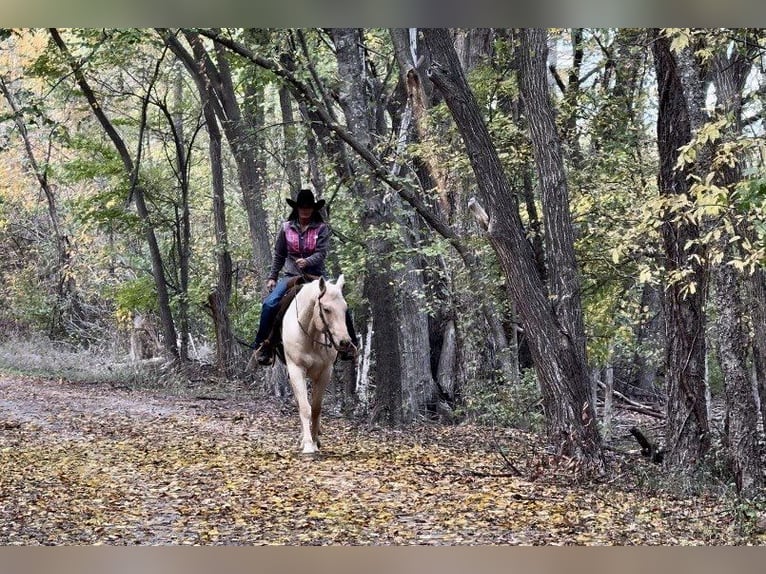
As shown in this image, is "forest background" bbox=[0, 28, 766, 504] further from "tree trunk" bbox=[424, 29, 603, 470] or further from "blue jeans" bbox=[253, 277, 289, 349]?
"blue jeans" bbox=[253, 277, 289, 349]

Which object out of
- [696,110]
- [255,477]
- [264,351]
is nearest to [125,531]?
Answer: [255,477]

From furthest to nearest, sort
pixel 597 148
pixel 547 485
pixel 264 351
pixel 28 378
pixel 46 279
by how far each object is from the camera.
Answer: pixel 46 279 → pixel 28 378 → pixel 597 148 → pixel 264 351 → pixel 547 485

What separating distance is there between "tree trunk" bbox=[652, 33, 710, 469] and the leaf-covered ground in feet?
1.67

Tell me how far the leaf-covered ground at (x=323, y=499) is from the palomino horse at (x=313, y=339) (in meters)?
0.35

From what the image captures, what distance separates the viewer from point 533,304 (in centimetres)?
634

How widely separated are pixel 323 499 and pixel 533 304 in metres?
1.79

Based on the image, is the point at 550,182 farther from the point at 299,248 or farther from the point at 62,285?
the point at 62,285

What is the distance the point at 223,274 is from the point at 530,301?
779 cm

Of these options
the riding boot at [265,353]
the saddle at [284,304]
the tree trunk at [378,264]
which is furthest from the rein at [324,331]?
the tree trunk at [378,264]

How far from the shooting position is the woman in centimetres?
697

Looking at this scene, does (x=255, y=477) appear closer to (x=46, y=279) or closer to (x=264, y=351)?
(x=264, y=351)

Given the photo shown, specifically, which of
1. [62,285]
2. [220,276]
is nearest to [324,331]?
[220,276]

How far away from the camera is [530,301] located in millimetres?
6352

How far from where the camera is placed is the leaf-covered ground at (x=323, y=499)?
564 cm
